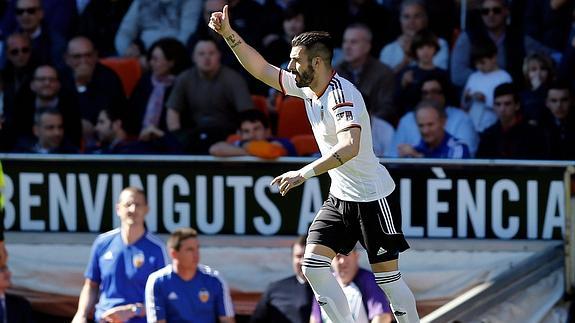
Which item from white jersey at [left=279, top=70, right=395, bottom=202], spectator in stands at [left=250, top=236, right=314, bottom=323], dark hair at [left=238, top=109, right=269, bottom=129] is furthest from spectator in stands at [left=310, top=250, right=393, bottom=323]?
white jersey at [left=279, top=70, right=395, bottom=202]

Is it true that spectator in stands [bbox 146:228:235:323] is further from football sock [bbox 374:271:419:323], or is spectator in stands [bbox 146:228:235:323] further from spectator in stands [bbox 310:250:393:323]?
football sock [bbox 374:271:419:323]

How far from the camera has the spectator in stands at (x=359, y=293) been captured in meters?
8.84

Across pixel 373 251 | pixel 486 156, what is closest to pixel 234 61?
pixel 486 156

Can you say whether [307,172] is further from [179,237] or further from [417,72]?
[417,72]

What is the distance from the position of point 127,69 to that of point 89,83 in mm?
349

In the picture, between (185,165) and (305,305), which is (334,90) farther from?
(185,165)

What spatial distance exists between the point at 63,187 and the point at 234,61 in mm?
1767

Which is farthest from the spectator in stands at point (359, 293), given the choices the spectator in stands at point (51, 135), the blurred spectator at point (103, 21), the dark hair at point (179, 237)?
the blurred spectator at point (103, 21)

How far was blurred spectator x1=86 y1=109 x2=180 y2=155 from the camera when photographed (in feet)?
33.9

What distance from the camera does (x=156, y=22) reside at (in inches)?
443

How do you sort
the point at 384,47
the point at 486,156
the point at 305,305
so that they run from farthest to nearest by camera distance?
the point at 384,47 → the point at 486,156 → the point at 305,305

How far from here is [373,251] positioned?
696 cm

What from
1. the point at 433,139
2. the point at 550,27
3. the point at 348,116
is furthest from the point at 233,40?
the point at 550,27

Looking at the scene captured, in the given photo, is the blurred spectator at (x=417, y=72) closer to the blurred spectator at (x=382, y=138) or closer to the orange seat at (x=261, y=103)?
the blurred spectator at (x=382, y=138)
